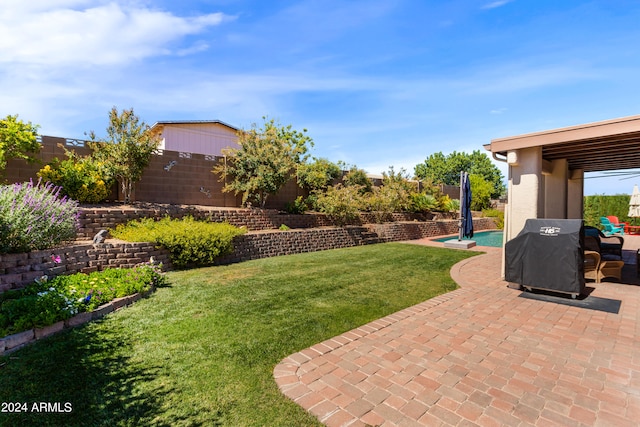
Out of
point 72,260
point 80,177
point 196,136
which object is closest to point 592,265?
point 72,260

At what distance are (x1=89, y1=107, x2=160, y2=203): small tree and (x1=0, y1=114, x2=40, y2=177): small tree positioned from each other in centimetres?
151

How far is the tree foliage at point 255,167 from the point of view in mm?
12648

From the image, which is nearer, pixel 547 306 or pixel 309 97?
pixel 547 306

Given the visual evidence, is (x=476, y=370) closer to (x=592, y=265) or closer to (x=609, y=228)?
(x=592, y=265)

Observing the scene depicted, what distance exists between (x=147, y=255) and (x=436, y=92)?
11.0 metres

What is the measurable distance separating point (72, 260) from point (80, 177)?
163 inches

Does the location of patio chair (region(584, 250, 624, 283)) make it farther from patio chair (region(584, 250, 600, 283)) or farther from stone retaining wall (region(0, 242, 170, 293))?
stone retaining wall (region(0, 242, 170, 293))

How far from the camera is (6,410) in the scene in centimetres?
255

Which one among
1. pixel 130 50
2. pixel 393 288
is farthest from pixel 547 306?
pixel 130 50

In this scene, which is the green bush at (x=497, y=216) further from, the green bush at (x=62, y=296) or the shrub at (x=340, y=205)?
the green bush at (x=62, y=296)

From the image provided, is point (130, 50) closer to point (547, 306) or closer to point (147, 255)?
point (147, 255)

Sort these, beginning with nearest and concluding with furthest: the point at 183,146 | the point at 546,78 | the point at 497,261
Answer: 1. the point at 546,78
2. the point at 497,261
3. the point at 183,146

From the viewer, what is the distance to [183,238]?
8.08 metres

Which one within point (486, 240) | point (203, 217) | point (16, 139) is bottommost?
point (486, 240)
